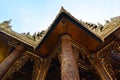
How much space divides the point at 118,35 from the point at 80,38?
188 cm

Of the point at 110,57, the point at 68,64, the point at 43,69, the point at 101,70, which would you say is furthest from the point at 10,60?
the point at 110,57

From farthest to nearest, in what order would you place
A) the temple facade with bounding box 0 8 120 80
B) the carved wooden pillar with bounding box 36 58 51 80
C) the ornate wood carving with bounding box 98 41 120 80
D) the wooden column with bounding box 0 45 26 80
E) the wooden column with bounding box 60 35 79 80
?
the ornate wood carving with bounding box 98 41 120 80 → the carved wooden pillar with bounding box 36 58 51 80 → the temple facade with bounding box 0 8 120 80 → the wooden column with bounding box 0 45 26 80 → the wooden column with bounding box 60 35 79 80

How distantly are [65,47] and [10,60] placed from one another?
269 cm

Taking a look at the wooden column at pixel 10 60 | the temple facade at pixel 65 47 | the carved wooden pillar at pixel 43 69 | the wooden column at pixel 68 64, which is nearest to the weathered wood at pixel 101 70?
the temple facade at pixel 65 47

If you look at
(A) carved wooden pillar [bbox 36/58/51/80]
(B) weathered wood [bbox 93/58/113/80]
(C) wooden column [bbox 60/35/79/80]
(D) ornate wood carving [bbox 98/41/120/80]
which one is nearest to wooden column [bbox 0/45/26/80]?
(A) carved wooden pillar [bbox 36/58/51/80]

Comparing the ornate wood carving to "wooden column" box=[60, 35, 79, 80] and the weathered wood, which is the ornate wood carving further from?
"wooden column" box=[60, 35, 79, 80]

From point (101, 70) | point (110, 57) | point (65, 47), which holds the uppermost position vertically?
point (110, 57)

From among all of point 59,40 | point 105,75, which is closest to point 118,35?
point 105,75

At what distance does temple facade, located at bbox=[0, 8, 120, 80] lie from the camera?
730cm

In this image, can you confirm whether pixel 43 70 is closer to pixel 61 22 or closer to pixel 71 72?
pixel 61 22

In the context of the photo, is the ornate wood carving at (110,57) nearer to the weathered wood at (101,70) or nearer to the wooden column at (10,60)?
the weathered wood at (101,70)

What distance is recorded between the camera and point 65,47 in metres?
6.86

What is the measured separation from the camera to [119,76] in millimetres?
10570

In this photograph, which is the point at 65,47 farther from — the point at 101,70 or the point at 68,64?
the point at 101,70
